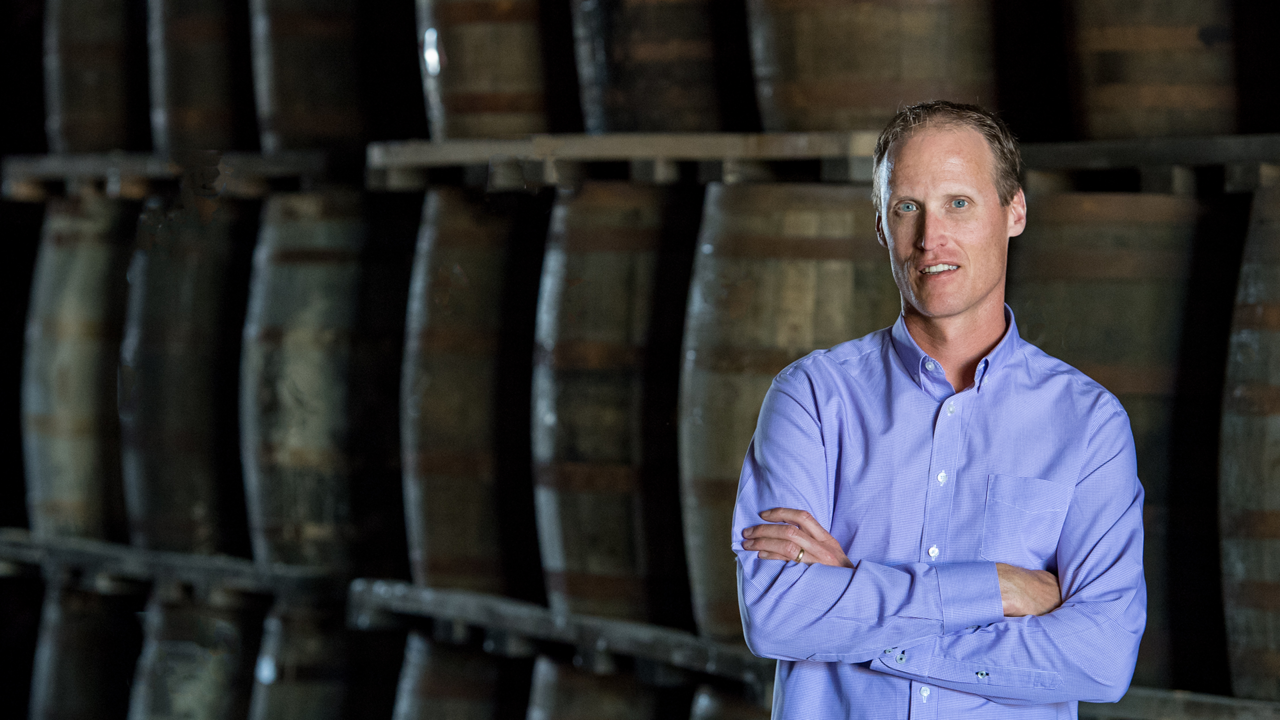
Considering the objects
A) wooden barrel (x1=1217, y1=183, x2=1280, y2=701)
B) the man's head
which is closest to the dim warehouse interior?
wooden barrel (x1=1217, y1=183, x2=1280, y2=701)

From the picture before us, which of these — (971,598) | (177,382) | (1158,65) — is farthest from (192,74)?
(971,598)

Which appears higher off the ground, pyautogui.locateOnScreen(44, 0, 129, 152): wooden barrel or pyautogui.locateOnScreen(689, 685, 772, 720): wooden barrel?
pyautogui.locateOnScreen(44, 0, 129, 152): wooden barrel

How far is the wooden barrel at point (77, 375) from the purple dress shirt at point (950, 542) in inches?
221

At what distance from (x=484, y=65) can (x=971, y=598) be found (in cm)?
390

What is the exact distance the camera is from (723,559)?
477cm

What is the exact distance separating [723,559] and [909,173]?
8.89 ft

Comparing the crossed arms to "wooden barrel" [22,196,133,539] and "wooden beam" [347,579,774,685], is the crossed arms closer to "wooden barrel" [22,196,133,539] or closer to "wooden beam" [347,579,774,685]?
"wooden beam" [347,579,774,685]

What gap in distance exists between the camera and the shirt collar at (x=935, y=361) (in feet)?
7.58

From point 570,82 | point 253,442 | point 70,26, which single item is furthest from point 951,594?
point 70,26

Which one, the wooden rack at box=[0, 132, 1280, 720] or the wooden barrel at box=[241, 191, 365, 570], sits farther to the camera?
the wooden barrel at box=[241, 191, 365, 570]

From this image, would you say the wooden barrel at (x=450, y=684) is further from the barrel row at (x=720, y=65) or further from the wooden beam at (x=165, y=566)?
the barrel row at (x=720, y=65)

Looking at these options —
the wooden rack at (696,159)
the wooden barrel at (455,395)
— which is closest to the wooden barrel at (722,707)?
the wooden barrel at (455,395)

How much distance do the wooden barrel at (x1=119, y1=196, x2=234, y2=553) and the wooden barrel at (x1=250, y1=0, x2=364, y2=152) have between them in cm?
67

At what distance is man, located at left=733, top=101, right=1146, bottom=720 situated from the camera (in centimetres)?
221
